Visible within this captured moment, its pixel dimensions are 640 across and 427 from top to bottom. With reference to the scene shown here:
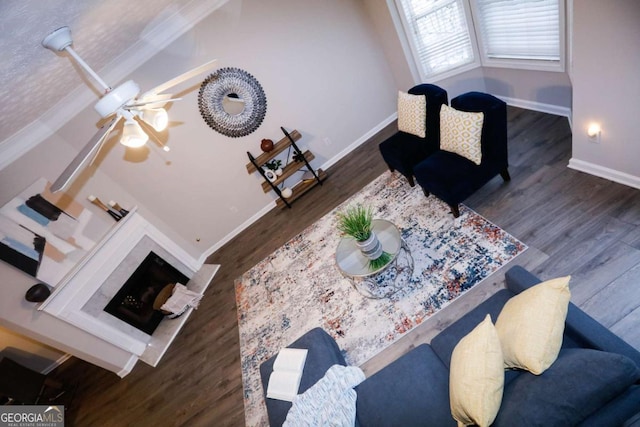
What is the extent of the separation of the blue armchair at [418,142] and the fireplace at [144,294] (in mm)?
3438

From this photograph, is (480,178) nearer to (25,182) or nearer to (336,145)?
(336,145)

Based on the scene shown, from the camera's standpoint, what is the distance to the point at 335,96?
5.29 metres

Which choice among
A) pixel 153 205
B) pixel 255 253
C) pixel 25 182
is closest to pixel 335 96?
pixel 255 253

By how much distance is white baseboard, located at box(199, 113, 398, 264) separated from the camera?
17.9 feet

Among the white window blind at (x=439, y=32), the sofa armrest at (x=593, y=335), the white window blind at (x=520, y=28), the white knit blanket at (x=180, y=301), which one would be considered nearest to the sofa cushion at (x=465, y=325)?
the sofa armrest at (x=593, y=335)

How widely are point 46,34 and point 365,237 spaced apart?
2.71 metres

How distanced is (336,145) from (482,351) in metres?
4.36

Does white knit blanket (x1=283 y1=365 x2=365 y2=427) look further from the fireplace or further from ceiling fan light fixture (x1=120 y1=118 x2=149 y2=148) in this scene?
the fireplace

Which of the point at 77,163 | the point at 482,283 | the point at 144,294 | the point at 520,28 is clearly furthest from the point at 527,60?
the point at 144,294

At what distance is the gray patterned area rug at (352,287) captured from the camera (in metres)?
3.06

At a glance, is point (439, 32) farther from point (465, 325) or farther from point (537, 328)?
point (537, 328)

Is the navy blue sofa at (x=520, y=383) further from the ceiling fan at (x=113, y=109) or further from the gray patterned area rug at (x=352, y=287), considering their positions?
the ceiling fan at (x=113, y=109)

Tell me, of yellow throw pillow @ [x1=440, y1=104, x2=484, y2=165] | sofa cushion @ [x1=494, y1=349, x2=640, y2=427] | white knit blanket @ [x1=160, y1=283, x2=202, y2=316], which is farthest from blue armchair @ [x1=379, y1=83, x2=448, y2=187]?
white knit blanket @ [x1=160, y1=283, x2=202, y2=316]

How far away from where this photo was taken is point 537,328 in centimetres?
157
